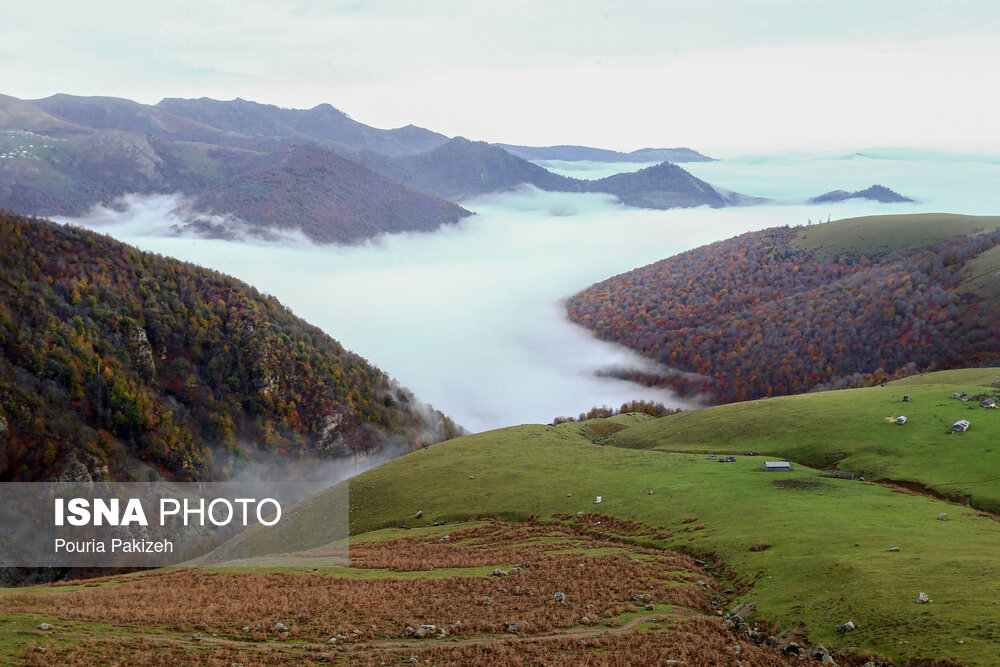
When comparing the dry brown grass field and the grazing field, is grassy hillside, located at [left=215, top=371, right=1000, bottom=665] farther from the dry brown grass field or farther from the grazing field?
the dry brown grass field

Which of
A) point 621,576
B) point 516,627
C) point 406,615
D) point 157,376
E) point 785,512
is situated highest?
point 157,376

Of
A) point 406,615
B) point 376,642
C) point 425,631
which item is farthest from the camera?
point 406,615

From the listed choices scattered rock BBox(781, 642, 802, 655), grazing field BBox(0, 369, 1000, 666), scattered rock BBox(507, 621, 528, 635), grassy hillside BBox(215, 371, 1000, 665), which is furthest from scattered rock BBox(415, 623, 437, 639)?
grassy hillside BBox(215, 371, 1000, 665)

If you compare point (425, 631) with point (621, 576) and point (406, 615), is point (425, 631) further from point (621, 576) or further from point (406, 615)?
point (621, 576)

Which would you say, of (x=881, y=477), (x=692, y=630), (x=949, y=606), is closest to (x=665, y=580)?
(x=692, y=630)

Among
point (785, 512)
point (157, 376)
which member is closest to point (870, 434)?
point (785, 512)

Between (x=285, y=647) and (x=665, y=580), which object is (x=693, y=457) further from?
(x=285, y=647)
